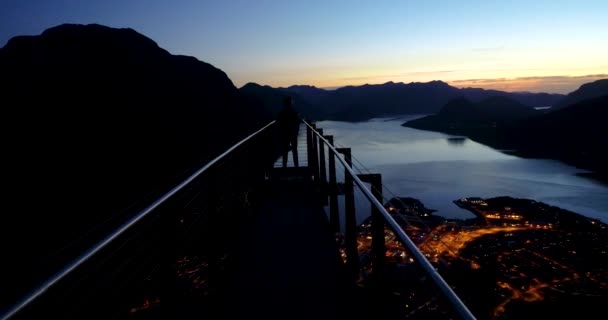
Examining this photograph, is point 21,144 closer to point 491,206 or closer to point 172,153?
point 172,153

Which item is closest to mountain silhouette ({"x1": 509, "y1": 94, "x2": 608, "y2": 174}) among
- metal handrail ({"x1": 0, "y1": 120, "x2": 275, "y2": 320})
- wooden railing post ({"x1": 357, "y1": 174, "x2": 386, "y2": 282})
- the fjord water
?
the fjord water

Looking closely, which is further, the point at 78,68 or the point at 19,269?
the point at 78,68

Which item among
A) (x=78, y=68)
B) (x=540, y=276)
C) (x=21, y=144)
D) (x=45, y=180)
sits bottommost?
(x=540, y=276)

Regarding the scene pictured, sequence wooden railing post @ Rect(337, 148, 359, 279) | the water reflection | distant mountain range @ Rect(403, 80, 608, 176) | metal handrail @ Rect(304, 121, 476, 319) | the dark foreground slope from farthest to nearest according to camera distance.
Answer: the water reflection, distant mountain range @ Rect(403, 80, 608, 176), the dark foreground slope, wooden railing post @ Rect(337, 148, 359, 279), metal handrail @ Rect(304, 121, 476, 319)

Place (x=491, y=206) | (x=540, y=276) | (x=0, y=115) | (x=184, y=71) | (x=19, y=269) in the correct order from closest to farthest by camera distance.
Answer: (x=19, y=269) → (x=540, y=276) → (x=491, y=206) → (x=0, y=115) → (x=184, y=71)

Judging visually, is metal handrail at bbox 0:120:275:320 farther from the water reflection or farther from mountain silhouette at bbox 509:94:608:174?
the water reflection

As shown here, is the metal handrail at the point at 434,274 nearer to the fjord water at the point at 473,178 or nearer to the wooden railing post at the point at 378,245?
the wooden railing post at the point at 378,245

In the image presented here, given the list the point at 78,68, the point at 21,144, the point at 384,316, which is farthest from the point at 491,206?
the point at 78,68
